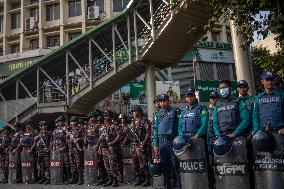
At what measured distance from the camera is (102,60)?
1627 centimetres

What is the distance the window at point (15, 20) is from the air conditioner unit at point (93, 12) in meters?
7.39

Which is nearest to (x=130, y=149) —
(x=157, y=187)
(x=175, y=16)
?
(x=157, y=187)

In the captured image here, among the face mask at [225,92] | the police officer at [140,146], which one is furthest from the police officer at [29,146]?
the face mask at [225,92]

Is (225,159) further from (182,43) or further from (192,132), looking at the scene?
(182,43)

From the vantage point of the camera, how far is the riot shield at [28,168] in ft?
33.0

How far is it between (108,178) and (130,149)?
91 cm

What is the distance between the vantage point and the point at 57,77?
17.9 meters

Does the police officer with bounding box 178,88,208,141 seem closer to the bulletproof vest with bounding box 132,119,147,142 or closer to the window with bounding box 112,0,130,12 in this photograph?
the bulletproof vest with bounding box 132,119,147,142

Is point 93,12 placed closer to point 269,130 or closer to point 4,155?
point 4,155

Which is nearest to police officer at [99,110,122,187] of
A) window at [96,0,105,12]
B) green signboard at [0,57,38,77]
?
green signboard at [0,57,38,77]

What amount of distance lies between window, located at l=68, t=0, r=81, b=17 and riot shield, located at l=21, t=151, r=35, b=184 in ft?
67.8

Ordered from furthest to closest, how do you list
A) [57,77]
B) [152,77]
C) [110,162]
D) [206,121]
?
[57,77] → [152,77] → [110,162] → [206,121]

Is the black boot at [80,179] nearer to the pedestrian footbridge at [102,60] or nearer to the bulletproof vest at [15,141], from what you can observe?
the bulletproof vest at [15,141]

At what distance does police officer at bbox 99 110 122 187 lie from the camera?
27.5ft
